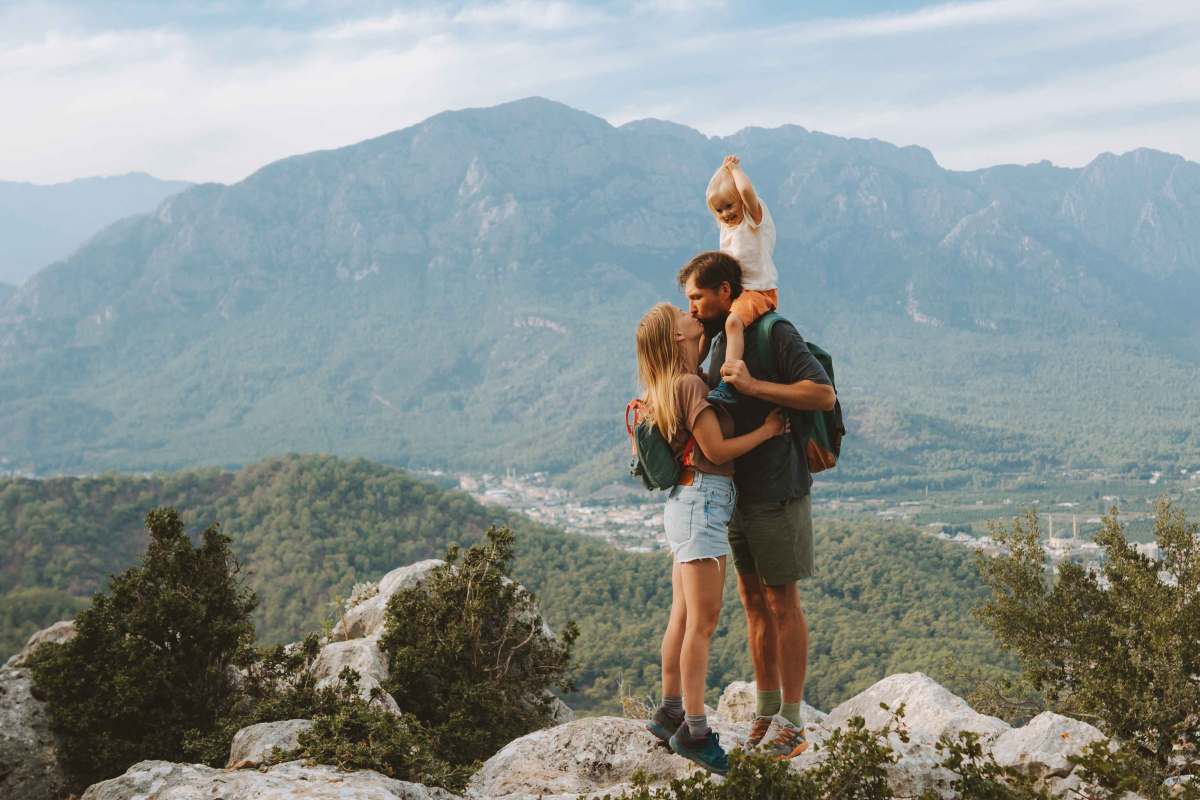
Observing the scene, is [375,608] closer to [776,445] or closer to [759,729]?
[759,729]

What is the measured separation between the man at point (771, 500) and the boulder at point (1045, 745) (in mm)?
1624

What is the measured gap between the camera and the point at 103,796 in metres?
4.46

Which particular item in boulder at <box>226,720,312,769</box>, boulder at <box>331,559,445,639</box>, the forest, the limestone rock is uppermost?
boulder at <box>226,720,312,769</box>

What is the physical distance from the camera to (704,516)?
16.5ft

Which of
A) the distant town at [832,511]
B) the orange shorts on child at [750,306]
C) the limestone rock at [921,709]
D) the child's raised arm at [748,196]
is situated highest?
the child's raised arm at [748,196]

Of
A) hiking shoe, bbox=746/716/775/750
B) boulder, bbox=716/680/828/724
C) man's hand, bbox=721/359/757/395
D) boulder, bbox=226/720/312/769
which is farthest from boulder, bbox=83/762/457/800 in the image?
boulder, bbox=716/680/828/724

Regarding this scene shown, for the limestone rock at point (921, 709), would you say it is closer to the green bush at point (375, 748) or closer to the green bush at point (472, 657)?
the green bush at point (472, 657)

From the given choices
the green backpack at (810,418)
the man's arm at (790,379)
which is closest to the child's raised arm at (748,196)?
the green backpack at (810,418)

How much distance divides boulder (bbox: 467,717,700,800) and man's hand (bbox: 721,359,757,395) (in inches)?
80.3

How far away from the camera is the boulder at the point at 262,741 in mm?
5216

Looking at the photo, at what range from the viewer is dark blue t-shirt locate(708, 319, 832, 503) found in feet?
16.5

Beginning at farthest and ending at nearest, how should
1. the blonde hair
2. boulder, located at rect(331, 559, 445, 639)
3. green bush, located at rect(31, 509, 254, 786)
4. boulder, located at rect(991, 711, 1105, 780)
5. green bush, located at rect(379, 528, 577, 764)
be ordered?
1. boulder, located at rect(331, 559, 445, 639)
2. green bush, located at rect(379, 528, 577, 764)
3. green bush, located at rect(31, 509, 254, 786)
4. boulder, located at rect(991, 711, 1105, 780)
5. the blonde hair

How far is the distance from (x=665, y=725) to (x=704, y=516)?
1.31m

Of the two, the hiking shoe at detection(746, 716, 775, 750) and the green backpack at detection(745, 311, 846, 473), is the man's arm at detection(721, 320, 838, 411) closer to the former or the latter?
the green backpack at detection(745, 311, 846, 473)
